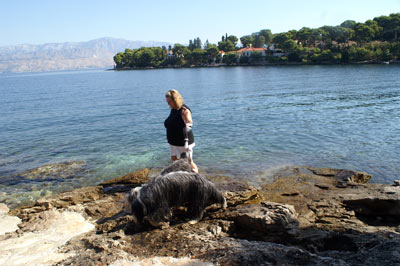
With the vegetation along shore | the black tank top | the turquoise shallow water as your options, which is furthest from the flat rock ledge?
the vegetation along shore

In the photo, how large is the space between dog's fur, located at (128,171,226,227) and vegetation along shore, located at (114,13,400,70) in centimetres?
9753

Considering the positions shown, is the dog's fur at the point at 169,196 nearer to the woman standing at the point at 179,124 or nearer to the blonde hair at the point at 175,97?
the woman standing at the point at 179,124

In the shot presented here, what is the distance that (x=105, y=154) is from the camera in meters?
14.1

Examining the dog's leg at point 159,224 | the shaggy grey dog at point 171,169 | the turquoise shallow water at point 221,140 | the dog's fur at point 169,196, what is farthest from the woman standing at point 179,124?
the turquoise shallow water at point 221,140

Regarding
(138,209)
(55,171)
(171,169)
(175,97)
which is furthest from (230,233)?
(55,171)

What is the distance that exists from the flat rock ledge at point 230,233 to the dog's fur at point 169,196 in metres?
0.28

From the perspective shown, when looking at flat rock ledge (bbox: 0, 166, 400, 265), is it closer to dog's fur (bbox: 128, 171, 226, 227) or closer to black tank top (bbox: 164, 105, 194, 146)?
dog's fur (bbox: 128, 171, 226, 227)

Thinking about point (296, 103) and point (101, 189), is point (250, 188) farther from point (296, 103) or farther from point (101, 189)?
point (296, 103)

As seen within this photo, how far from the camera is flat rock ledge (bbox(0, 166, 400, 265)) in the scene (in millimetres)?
4508

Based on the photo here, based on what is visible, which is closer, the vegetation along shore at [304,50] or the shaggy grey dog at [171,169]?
the shaggy grey dog at [171,169]

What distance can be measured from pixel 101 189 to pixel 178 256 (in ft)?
16.8

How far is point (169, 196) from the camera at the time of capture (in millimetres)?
5527

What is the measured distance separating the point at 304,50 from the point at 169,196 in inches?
4524

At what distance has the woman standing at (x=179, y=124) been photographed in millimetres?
6707
